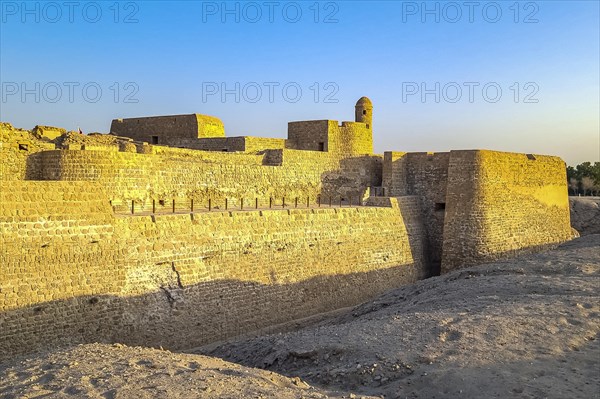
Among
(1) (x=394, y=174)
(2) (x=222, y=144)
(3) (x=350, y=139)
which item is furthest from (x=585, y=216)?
(2) (x=222, y=144)

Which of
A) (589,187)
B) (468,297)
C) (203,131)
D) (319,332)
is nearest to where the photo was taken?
(319,332)

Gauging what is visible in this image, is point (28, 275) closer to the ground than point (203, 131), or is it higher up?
closer to the ground

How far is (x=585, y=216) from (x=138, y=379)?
30.6m

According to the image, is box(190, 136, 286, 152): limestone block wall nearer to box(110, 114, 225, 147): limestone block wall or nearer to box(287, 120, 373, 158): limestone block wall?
box(110, 114, 225, 147): limestone block wall

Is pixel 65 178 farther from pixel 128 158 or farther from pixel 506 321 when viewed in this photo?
pixel 506 321

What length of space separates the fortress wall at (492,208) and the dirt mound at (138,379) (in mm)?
13722

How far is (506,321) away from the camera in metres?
9.02

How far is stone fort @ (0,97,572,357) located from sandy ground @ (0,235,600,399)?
1.54 meters

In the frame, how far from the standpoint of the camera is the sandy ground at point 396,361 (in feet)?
20.9

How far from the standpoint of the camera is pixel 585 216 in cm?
3039

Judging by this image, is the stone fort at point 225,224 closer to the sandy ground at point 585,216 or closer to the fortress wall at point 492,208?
the fortress wall at point 492,208

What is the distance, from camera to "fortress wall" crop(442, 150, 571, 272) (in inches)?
761

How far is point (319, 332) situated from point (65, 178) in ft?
28.5

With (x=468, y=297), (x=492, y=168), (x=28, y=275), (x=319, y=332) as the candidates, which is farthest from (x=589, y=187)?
(x=28, y=275)
